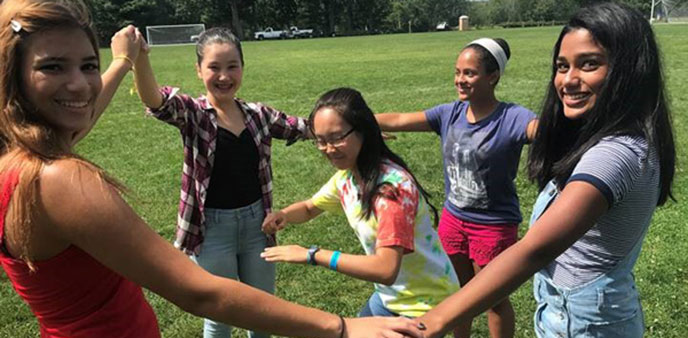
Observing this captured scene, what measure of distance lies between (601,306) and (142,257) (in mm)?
1558

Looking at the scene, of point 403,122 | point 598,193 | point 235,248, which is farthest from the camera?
point 403,122

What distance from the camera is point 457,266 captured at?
3816 millimetres

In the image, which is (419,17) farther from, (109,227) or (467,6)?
(109,227)

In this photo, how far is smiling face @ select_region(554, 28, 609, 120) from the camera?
2.02 metres

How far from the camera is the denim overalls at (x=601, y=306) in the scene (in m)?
2.01

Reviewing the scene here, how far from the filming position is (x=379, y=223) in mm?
2449

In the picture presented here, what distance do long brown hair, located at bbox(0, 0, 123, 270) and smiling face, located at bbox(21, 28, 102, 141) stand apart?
0.06 feet

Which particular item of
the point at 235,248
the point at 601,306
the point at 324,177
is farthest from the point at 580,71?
the point at 324,177

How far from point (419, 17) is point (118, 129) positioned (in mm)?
93912

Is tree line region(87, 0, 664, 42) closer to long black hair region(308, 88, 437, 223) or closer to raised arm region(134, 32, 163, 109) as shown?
raised arm region(134, 32, 163, 109)

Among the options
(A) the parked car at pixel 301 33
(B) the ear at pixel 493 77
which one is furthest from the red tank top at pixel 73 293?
(A) the parked car at pixel 301 33

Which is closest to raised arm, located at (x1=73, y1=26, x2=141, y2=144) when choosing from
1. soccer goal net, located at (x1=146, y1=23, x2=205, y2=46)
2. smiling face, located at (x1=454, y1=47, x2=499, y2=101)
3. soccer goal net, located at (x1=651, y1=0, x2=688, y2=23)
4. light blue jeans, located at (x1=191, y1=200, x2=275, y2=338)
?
light blue jeans, located at (x1=191, y1=200, x2=275, y2=338)

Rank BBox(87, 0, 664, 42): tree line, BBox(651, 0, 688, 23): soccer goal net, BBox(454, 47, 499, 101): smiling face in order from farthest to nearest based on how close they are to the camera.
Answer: BBox(87, 0, 664, 42): tree line
BBox(651, 0, 688, 23): soccer goal net
BBox(454, 47, 499, 101): smiling face

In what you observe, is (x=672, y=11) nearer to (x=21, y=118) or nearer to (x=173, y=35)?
(x=173, y=35)
